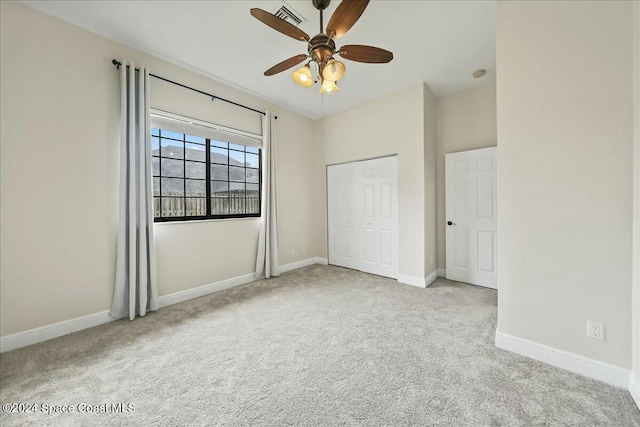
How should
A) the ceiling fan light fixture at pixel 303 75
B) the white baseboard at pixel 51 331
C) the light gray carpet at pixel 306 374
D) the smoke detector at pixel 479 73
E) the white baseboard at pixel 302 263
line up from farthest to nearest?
the white baseboard at pixel 302 263
the smoke detector at pixel 479 73
the ceiling fan light fixture at pixel 303 75
the white baseboard at pixel 51 331
the light gray carpet at pixel 306 374

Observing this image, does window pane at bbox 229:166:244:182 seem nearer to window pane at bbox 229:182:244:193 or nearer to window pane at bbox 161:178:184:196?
window pane at bbox 229:182:244:193

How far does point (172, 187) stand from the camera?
118 inches

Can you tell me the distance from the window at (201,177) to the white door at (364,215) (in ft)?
5.04

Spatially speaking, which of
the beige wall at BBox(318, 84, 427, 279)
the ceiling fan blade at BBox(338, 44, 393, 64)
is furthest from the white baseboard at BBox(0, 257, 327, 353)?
the ceiling fan blade at BBox(338, 44, 393, 64)

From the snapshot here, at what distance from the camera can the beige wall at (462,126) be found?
336 cm

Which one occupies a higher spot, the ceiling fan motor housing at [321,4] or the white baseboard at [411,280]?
the ceiling fan motor housing at [321,4]

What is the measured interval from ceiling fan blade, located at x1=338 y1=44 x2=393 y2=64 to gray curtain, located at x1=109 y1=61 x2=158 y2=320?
223 cm

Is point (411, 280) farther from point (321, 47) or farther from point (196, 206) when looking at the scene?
point (196, 206)

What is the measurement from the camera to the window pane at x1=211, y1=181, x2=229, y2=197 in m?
3.38

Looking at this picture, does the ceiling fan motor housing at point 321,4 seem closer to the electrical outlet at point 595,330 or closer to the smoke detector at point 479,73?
the smoke detector at point 479,73

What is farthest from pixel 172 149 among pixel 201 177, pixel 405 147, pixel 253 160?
pixel 405 147

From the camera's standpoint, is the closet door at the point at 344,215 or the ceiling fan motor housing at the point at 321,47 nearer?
the ceiling fan motor housing at the point at 321,47

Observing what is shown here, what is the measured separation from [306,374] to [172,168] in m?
2.84

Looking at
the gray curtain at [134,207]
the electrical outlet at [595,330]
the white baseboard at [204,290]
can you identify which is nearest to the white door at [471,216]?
the electrical outlet at [595,330]
